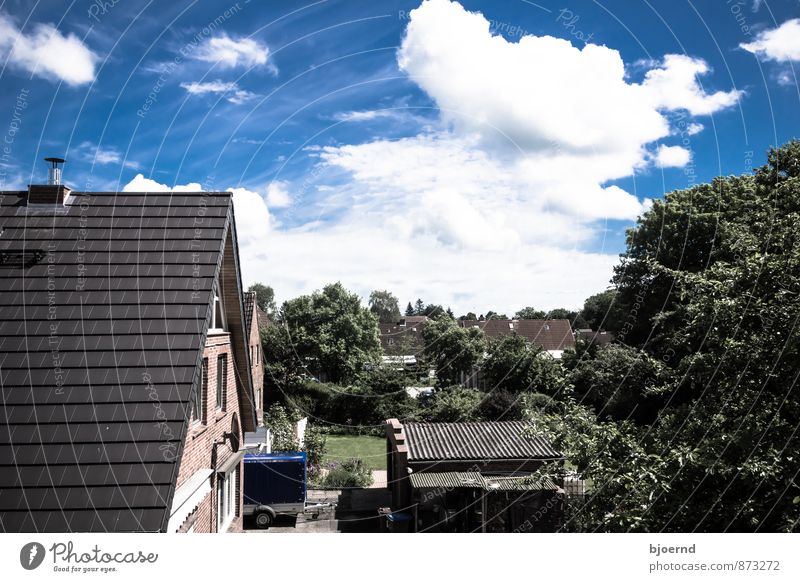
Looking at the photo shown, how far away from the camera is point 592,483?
361 cm

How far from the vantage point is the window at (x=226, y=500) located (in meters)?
5.48

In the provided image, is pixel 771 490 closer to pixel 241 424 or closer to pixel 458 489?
pixel 458 489

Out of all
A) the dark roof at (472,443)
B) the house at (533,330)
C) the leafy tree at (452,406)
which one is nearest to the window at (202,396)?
the dark roof at (472,443)

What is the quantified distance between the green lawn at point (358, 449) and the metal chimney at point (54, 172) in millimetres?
10120

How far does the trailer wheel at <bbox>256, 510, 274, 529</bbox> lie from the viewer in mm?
10320

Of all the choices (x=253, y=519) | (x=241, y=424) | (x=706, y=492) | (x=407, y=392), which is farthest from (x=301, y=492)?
(x=706, y=492)

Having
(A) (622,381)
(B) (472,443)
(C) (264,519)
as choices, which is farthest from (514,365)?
(C) (264,519)

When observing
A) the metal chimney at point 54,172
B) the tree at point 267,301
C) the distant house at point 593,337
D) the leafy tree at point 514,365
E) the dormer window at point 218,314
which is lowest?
the leafy tree at point 514,365

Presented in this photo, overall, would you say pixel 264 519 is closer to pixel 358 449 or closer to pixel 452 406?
pixel 358 449

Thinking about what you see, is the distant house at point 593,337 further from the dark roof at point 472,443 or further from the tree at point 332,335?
the tree at point 332,335

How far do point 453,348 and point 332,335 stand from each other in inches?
139

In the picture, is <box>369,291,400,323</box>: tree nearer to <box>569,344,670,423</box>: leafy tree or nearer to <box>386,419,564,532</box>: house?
<box>386,419,564,532</box>: house

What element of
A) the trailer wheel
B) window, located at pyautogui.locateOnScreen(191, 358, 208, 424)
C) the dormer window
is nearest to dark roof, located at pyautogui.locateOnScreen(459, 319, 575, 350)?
the trailer wheel

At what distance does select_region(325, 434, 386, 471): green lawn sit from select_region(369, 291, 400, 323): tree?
11.9 feet
